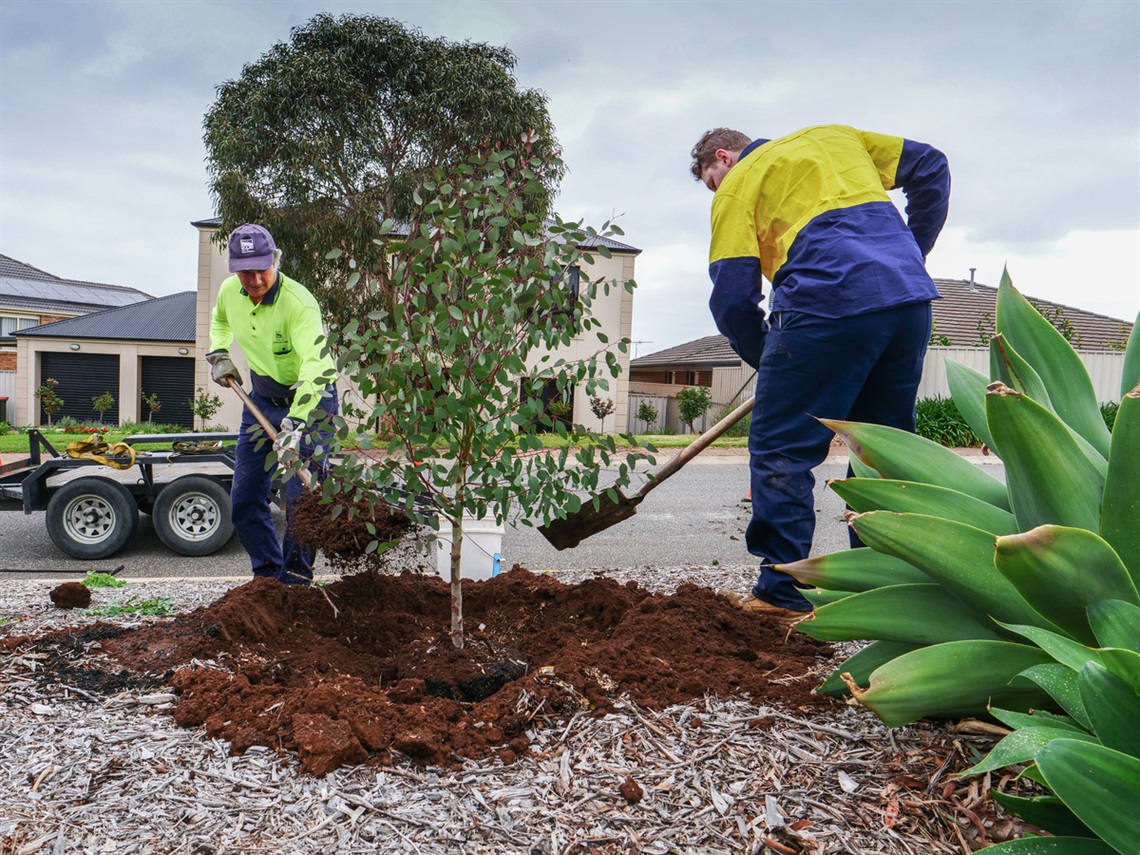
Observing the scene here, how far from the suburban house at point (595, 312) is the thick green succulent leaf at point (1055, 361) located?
64.6ft

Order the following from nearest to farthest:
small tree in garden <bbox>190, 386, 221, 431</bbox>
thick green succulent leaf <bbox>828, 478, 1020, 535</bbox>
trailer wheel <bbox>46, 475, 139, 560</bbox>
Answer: thick green succulent leaf <bbox>828, 478, 1020, 535</bbox>
trailer wheel <bbox>46, 475, 139, 560</bbox>
small tree in garden <bbox>190, 386, 221, 431</bbox>

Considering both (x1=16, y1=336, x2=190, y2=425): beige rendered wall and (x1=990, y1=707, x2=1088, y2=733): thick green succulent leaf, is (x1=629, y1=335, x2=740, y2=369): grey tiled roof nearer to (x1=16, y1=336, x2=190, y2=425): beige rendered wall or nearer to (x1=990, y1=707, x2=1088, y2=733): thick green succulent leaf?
(x1=16, y1=336, x2=190, y2=425): beige rendered wall

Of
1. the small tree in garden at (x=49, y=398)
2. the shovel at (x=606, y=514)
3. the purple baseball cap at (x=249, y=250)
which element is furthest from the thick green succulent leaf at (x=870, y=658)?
the small tree in garden at (x=49, y=398)

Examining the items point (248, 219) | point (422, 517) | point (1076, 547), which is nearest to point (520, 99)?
point (248, 219)

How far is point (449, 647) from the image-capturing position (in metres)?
2.68

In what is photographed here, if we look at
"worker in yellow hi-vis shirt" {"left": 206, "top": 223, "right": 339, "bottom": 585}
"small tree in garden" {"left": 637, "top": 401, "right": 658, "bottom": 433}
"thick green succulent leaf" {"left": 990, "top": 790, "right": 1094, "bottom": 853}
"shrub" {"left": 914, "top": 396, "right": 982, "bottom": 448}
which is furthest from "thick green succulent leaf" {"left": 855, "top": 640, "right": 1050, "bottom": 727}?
"small tree in garden" {"left": 637, "top": 401, "right": 658, "bottom": 433}

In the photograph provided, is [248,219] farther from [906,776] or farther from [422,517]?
[906,776]

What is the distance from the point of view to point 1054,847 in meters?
1.23

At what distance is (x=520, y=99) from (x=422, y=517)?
17.9 m

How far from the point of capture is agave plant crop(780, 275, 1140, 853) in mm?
1180

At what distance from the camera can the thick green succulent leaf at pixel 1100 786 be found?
1.09 m

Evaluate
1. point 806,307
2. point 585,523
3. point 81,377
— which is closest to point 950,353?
point 585,523

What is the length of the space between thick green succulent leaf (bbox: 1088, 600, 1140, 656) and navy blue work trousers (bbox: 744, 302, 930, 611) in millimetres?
1621

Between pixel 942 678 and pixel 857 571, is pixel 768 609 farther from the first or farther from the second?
pixel 942 678
